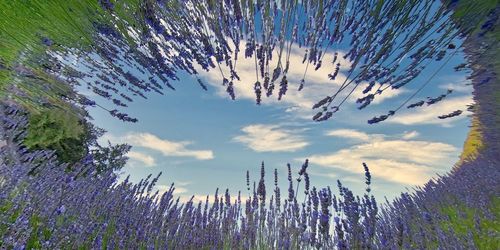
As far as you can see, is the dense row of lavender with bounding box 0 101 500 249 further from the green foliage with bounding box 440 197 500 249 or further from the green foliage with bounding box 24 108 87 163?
the green foliage with bounding box 24 108 87 163

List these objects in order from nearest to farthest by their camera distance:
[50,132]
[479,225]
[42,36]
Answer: [42,36], [479,225], [50,132]

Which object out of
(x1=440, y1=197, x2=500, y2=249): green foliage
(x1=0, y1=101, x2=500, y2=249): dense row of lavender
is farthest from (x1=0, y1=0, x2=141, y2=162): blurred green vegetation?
(x1=440, y1=197, x2=500, y2=249): green foliage

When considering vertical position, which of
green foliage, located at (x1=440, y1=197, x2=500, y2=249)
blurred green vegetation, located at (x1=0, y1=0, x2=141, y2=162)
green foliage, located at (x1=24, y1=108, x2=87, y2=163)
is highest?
green foliage, located at (x1=24, y1=108, x2=87, y2=163)

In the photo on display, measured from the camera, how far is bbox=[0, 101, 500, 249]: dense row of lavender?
7.59 feet

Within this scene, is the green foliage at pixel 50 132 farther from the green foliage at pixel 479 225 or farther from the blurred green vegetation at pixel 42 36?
the green foliage at pixel 479 225

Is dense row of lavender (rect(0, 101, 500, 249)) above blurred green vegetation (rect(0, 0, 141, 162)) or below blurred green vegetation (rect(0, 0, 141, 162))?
below

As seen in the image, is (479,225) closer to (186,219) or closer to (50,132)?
(186,219)

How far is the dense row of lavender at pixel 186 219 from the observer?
2.31m

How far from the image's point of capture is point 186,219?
369cm

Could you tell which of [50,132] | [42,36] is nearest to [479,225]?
[42,36]

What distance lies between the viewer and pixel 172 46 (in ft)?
7.55

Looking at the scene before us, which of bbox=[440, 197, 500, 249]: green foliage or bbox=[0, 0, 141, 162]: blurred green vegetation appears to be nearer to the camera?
bbox=[0, 0, 141, 162]: blurred green vegetation

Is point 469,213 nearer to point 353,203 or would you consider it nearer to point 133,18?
point 353,203

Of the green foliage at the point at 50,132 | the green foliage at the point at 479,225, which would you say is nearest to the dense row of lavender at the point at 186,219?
the green foliage at the point at 479,225
